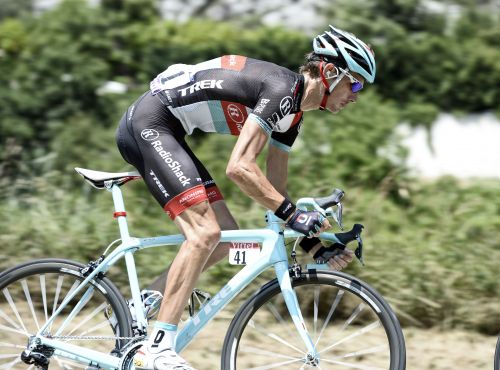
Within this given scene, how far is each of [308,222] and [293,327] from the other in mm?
A: 739

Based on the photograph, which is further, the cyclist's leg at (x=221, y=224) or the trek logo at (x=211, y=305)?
the cyclist's leg at (x=221, y=224)

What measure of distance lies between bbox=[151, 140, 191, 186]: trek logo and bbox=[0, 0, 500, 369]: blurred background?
6.14 feet

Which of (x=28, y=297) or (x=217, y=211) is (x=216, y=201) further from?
(x=28, y=297)

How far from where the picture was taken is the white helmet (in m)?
4.48

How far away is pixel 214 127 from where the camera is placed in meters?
4.77

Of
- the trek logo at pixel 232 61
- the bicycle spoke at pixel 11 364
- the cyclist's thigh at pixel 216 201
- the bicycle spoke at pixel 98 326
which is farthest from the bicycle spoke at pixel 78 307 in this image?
the trek logo at pixel 232 61

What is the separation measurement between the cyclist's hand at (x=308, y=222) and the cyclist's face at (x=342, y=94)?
2.05 feet

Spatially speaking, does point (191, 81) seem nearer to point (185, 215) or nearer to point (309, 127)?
point (185, 215)

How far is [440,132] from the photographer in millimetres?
14734

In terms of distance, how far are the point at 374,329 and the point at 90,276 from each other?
157cm

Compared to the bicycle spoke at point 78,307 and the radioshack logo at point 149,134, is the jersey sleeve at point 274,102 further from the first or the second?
the bicycle spoke at point 78,307

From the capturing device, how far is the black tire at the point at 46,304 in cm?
470

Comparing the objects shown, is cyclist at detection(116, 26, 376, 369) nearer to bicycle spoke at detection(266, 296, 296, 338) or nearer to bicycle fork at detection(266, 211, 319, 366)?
bicycle fork at detection(266, 211, 319, 366)

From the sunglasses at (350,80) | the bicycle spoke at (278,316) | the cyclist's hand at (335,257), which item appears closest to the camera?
the sunglasses at (350,80)
